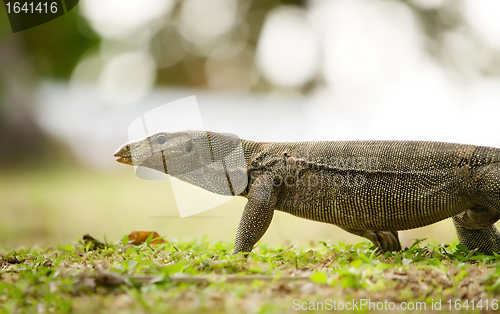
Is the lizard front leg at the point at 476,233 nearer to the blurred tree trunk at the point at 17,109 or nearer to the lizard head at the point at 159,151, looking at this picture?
the lizard head at the point at 159,151

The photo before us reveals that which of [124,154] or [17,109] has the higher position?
[17,109]

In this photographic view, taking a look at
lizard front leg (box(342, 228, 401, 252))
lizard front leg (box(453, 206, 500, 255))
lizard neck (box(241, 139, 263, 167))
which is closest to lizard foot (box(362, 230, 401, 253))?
lizard front leg (box(342, 228, 401, 252))

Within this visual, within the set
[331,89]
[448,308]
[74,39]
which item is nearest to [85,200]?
[74,39]

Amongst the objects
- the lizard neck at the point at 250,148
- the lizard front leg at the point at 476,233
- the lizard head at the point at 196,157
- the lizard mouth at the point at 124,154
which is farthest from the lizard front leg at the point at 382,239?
the lizard mouth at the point at 124,154

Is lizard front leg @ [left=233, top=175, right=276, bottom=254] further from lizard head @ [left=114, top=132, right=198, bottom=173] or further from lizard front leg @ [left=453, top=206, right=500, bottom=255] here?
lizard front leg @ [left=453, top=206, right=500, bottom=255]

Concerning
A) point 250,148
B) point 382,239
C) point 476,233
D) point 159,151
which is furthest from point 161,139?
point 476,233

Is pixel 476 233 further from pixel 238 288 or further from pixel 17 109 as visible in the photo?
pixel 17 109

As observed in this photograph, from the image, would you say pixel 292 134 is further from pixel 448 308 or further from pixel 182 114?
pixel 448 308
